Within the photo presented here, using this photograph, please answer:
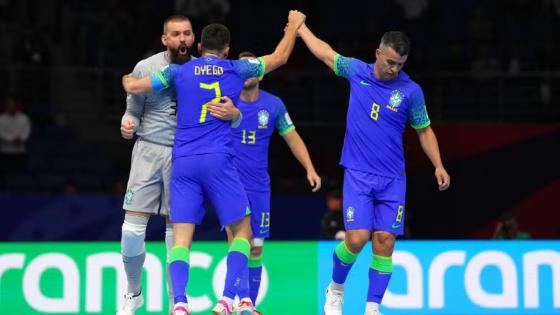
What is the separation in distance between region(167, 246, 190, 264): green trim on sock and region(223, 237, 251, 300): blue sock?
320 millimetres

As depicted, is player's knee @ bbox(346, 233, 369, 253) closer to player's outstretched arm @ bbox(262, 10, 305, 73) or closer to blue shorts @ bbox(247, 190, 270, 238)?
blue shorts @ bbox(247, 190, 270, 238)

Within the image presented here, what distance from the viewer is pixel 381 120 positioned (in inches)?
397

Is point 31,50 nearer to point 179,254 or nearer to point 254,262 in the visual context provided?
point 254,262

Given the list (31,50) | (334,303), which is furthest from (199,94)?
(31,50)

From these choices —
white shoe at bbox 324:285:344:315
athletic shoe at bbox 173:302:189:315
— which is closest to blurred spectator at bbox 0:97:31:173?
white shoe at bbox 324:285:344:315

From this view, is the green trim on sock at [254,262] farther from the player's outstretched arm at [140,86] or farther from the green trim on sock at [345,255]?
the player's outstretched arm at [140,86]

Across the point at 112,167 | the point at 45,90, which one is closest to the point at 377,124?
the point at 112,167

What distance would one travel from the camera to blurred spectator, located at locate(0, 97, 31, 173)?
16.6 m

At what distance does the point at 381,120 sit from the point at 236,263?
5.90 ft

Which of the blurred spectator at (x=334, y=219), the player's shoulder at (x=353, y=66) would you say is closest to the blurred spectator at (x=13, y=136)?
the blurred spectator at (x=334, y=219)

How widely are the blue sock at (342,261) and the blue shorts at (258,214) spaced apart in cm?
90

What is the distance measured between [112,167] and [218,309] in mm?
8724

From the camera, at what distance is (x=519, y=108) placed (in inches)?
701

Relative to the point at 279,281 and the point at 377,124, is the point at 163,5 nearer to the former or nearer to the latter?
the point at 279,281
